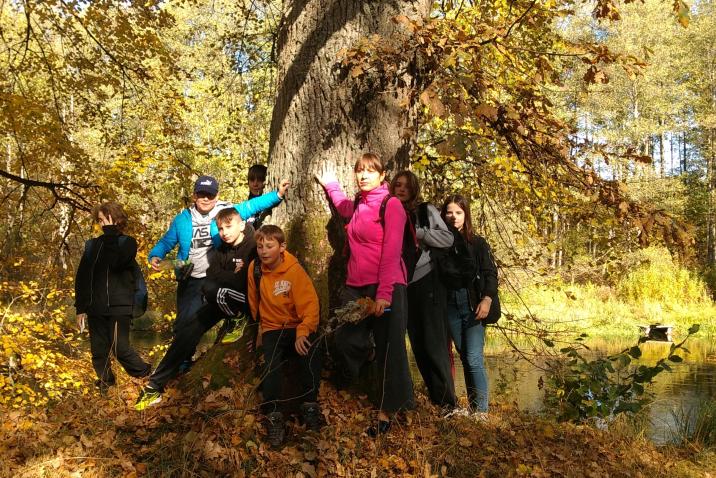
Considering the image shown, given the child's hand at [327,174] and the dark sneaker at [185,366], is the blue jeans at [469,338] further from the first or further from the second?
the dark sneaker at [185,366]

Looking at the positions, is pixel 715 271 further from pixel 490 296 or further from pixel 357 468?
pixel 357 468

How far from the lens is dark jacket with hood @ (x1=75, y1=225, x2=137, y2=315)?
15.6 feet

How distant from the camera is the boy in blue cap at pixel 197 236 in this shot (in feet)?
14.0

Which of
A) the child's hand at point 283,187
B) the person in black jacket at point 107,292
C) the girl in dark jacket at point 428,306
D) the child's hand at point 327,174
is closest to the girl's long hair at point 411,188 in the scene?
the girl in dark jacket at point 428,306

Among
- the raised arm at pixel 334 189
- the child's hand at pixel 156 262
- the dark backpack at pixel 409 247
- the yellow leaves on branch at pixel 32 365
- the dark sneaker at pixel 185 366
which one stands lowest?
the yellow leaves on branch at pixel 32 365

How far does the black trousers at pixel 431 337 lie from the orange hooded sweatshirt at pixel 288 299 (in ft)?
2.39

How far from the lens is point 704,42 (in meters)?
26.0

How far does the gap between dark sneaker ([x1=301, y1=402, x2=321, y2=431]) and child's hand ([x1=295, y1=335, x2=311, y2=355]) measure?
1.11 feet

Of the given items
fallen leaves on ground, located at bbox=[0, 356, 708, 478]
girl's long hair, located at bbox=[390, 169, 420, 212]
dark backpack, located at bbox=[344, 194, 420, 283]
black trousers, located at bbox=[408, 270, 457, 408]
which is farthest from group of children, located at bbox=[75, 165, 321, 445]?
girl's long hair, located at bbox=[390, 169, 420, 212]

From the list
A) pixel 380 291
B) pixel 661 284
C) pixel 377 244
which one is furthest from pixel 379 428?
pixel 661 284

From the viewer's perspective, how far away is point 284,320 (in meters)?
3.72

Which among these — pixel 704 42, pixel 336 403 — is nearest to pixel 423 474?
pixel 336 403

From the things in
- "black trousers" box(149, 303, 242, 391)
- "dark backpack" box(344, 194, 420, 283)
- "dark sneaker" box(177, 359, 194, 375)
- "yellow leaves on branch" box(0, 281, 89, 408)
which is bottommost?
"yellow leaves on branch" box(0, 281, 89, 408)

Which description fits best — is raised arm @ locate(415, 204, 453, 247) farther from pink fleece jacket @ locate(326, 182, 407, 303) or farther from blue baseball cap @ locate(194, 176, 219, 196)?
blue baseball cap @ locate(194, 176, 219, 196)
